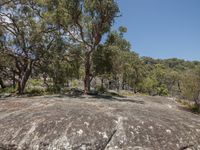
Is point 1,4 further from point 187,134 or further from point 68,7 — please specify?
point 187,134

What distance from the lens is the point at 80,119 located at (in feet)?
37.4

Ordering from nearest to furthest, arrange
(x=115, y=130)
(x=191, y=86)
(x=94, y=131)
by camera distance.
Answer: (x=94, y=131)
(x=115, y=130)
(x=191, y=86)

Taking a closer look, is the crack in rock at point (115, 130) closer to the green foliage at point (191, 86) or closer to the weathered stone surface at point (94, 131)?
the weathered stone surface at point (94, 131)

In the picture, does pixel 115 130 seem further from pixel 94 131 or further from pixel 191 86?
pixel 191 86

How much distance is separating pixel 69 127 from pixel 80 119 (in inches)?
31.3

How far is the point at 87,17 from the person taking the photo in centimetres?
2386

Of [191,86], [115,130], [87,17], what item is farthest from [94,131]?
[191,86]

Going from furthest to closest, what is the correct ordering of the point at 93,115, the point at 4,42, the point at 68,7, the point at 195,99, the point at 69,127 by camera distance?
the point at 195,99 → the point at 4,42 → the point at 68,7 → the point at 93,115 → the point at 69,127

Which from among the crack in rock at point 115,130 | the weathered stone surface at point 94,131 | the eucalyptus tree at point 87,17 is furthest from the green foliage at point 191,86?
the crack in rock at point 115,130

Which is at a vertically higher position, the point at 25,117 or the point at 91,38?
the point at 91,38

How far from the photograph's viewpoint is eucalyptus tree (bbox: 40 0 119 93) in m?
21.8

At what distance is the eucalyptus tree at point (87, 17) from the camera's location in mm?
21781

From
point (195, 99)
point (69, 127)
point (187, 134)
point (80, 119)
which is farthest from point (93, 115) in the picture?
point (195, 99)

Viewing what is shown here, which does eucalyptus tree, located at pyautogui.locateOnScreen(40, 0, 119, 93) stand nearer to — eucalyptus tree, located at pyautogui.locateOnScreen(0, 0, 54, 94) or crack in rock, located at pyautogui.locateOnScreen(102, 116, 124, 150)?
eucalyptus tree, located at pyautogui.locateOnScreen(0, 0, 54, 94)
